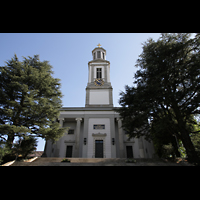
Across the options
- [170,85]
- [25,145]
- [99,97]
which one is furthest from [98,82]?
[25,145]

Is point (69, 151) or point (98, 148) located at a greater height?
point (98, 148)

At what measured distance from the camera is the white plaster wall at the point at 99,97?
23.7 metres

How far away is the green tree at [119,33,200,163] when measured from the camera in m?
10.3

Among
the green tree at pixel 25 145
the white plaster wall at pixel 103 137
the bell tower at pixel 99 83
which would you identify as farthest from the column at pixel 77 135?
the green tree at pixel 25 145

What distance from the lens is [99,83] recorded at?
83.4 ft

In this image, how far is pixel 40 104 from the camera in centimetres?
1217

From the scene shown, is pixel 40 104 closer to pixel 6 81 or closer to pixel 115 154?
pixel 6 81

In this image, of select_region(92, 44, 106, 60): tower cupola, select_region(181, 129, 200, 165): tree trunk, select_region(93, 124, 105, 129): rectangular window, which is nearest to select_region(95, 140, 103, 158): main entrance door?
select_region(93, 124, 105, 129): rectangular window

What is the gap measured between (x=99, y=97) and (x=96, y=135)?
6750 mm

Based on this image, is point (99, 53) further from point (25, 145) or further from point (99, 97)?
point (25, 145)

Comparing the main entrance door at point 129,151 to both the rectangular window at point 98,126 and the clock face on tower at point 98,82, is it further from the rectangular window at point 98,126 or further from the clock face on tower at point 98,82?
the clock face on tower at point 98,82

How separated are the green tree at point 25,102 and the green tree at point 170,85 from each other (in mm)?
6921
